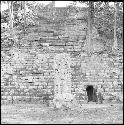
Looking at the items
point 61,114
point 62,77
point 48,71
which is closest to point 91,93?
point 62,77

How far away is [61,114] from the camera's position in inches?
496

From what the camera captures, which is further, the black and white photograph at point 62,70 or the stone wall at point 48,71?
the stone wall at point 48,71

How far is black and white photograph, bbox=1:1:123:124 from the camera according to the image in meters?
13.1

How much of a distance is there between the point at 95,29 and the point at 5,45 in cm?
710

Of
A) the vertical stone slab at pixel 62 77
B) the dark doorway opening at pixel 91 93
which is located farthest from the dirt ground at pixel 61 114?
the dark doorway opening at pixel 91 93

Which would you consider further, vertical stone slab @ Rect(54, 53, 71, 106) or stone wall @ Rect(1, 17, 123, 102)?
stone wall @ Rect(1, 17, 123, 102)

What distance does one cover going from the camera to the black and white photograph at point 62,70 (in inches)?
516

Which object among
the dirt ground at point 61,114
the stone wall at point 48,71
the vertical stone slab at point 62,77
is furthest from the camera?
the stone wall at point 48,71

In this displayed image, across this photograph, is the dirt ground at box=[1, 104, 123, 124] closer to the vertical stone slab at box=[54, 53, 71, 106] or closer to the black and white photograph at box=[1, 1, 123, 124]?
the black and white photograph at box=[1, 1, 123, 124]

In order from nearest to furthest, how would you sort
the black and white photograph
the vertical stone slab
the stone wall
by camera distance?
the black and white photograph < the vertical stone slab < the stone wall

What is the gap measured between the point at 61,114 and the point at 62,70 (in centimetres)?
482

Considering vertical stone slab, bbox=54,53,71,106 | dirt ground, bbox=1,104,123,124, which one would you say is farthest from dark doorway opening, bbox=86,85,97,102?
dirt ground, bbox=1,104,123,124

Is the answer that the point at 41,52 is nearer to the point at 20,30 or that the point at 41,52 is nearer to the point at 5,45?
the point at 5,45

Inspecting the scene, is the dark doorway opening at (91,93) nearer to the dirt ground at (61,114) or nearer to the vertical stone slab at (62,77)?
the vertical stone slab at (62,77)
